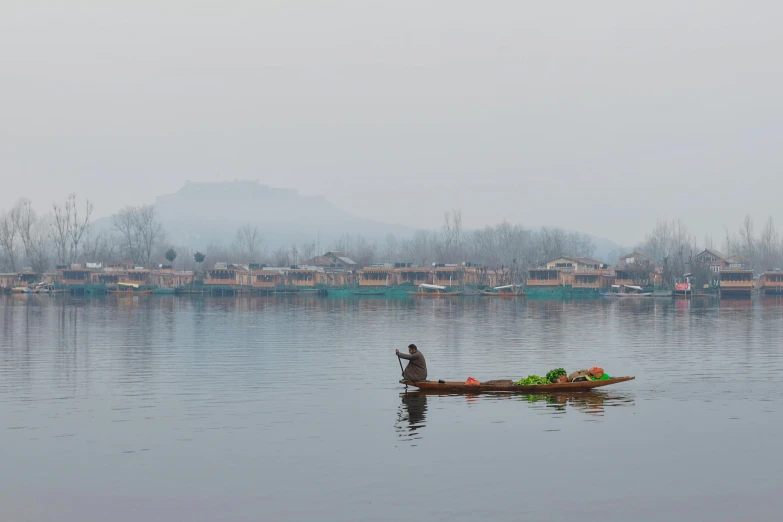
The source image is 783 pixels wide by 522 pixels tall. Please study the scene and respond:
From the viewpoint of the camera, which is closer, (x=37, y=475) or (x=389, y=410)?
(x=37, y=475)

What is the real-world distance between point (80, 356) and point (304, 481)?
2648 centimetres

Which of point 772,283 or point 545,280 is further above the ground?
point 545,280

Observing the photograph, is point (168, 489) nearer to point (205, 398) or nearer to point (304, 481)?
point (304, 481)

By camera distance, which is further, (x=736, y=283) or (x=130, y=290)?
(x=130, y=290)

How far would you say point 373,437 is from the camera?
21.4 metres

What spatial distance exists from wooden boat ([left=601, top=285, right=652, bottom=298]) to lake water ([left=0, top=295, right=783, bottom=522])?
274 ft

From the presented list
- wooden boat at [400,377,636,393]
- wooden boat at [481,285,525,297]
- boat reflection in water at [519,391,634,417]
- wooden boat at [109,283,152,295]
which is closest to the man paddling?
wooden boat at [400,377,636,393]

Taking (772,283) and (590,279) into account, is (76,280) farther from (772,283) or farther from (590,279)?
(772,283)

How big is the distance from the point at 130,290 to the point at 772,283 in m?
107

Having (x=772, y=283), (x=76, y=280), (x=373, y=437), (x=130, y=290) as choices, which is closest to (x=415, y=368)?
(x=373, y=437)

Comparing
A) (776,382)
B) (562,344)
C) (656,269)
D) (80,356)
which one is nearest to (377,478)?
(776,382)

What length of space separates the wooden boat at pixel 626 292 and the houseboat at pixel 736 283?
10406 millimetres

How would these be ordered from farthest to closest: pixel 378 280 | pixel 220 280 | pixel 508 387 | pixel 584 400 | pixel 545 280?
pixel 220 280, pixel 378 280, pixel 545 280, pixel 508 387, pixel 584 400

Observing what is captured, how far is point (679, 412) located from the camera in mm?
24641
